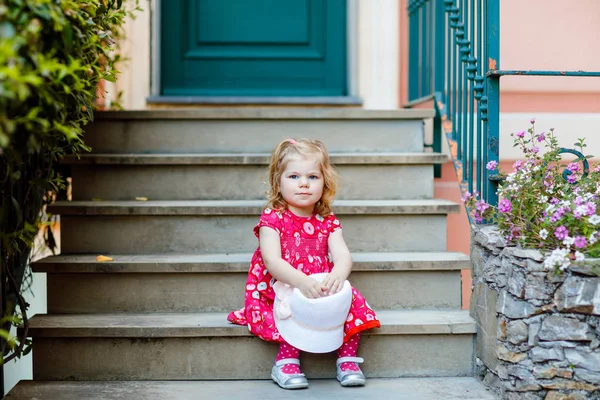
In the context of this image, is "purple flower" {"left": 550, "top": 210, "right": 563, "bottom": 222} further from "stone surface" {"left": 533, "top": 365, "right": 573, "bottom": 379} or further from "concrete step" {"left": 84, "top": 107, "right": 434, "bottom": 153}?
"concrete step" {"left": 84, "top": 107, "right": 434, "bottom": 153}

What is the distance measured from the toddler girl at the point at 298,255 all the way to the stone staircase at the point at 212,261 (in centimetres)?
7

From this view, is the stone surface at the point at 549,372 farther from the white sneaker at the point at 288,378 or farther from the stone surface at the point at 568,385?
the white sneaker at the point at 288,378

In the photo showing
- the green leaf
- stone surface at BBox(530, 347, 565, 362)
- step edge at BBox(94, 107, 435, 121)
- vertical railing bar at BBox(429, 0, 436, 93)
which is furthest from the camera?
vertical railing bar at BBox(429, 0, 436, 93)

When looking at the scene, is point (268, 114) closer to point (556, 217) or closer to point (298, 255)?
point (298, 255)

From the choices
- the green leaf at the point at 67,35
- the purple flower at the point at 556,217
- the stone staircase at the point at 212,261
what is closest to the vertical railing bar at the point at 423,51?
the stone staircase at the point at 212,261

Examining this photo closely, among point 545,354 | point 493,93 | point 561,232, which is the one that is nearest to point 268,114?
point 493,93

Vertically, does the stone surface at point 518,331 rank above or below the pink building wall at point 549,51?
below

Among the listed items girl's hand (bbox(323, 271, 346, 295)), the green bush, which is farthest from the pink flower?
the green bush

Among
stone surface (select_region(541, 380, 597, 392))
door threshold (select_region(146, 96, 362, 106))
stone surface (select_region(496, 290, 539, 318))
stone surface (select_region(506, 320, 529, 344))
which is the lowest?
stone surface (select_region(541, 380, 597, 392))

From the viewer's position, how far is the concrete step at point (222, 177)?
114 inches

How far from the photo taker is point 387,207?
8.94 ft

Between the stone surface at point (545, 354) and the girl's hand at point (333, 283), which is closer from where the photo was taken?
the stone surface at point (545, 354)

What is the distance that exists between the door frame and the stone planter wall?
205 cm

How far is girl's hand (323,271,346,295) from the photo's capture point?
218 cm
